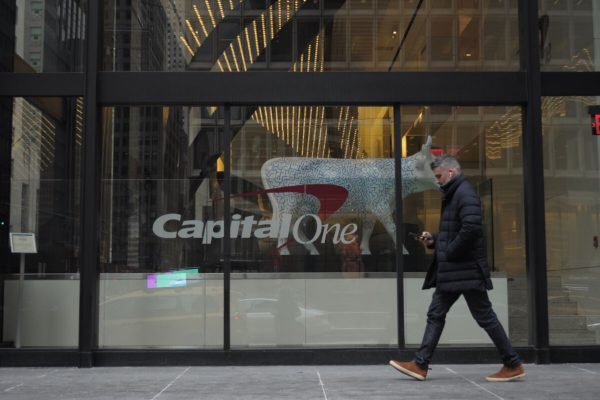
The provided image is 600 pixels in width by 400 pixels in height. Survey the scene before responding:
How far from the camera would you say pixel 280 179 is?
8492 mm

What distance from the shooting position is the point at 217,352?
808 centimetres

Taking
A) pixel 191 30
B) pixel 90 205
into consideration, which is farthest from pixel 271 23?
pixel 90 205

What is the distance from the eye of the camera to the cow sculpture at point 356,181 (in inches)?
330

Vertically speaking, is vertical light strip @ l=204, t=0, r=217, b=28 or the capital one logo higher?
vertical light strip @ l=204, t=0, r=217, b=28

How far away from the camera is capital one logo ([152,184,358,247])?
27.3 feet

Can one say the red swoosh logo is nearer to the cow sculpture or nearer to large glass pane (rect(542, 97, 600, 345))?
the cow sculpture

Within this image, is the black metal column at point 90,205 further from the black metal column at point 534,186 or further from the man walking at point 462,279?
the black metal column at point 534,186

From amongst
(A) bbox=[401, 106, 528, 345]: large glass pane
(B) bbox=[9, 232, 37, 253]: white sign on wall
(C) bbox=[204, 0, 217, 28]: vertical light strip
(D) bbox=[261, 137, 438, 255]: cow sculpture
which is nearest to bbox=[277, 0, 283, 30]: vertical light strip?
(C) bbox=[204, 0, 217, 28]: vertical light strip

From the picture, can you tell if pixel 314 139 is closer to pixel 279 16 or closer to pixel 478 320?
pixel 279 16

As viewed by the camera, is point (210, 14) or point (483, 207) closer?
point (483, 207)

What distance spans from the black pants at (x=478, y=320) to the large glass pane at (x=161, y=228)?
2.57 metres

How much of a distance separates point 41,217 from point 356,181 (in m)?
3.61

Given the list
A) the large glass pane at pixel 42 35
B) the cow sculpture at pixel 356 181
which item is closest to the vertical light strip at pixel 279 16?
the cow sculpture at pixel 356 181

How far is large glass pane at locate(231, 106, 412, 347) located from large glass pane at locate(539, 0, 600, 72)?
1869 mm
